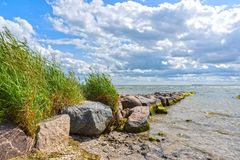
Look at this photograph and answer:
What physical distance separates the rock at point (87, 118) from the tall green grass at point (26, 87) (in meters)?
0.50

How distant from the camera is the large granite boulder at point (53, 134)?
7.53m

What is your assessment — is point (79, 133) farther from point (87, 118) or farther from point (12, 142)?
point (12, 142)

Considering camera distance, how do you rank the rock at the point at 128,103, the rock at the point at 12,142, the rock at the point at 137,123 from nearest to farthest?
1. the rock at the point at 12,142
2. the rock at the point at 137,123
3. the rock at the point at 128,103

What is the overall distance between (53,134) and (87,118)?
6.70 ft

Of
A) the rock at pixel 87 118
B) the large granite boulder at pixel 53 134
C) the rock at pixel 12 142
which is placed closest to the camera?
the rock at pixel 12 142

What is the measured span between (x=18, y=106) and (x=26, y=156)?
3.82 ft

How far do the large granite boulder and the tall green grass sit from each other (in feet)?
0.78

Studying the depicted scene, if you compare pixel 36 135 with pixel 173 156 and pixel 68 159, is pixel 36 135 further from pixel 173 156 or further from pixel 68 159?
pixel 173 156

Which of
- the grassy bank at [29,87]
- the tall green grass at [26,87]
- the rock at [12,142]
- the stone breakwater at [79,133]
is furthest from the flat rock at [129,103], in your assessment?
the rock at [12,142]

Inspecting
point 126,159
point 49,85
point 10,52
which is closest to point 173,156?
point 126,159

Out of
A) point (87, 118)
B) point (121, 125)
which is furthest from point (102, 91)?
Result: point (87, 118)

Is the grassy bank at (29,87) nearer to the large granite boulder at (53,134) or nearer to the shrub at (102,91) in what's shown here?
the large granite boulder at (53,134)

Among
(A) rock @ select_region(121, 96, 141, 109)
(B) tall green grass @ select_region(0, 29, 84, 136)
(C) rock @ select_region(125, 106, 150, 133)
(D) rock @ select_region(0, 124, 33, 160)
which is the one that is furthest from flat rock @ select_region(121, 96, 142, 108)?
(D) rock @ select_region(0, 124, 33, 160)

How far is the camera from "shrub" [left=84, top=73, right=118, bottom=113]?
496 inches
